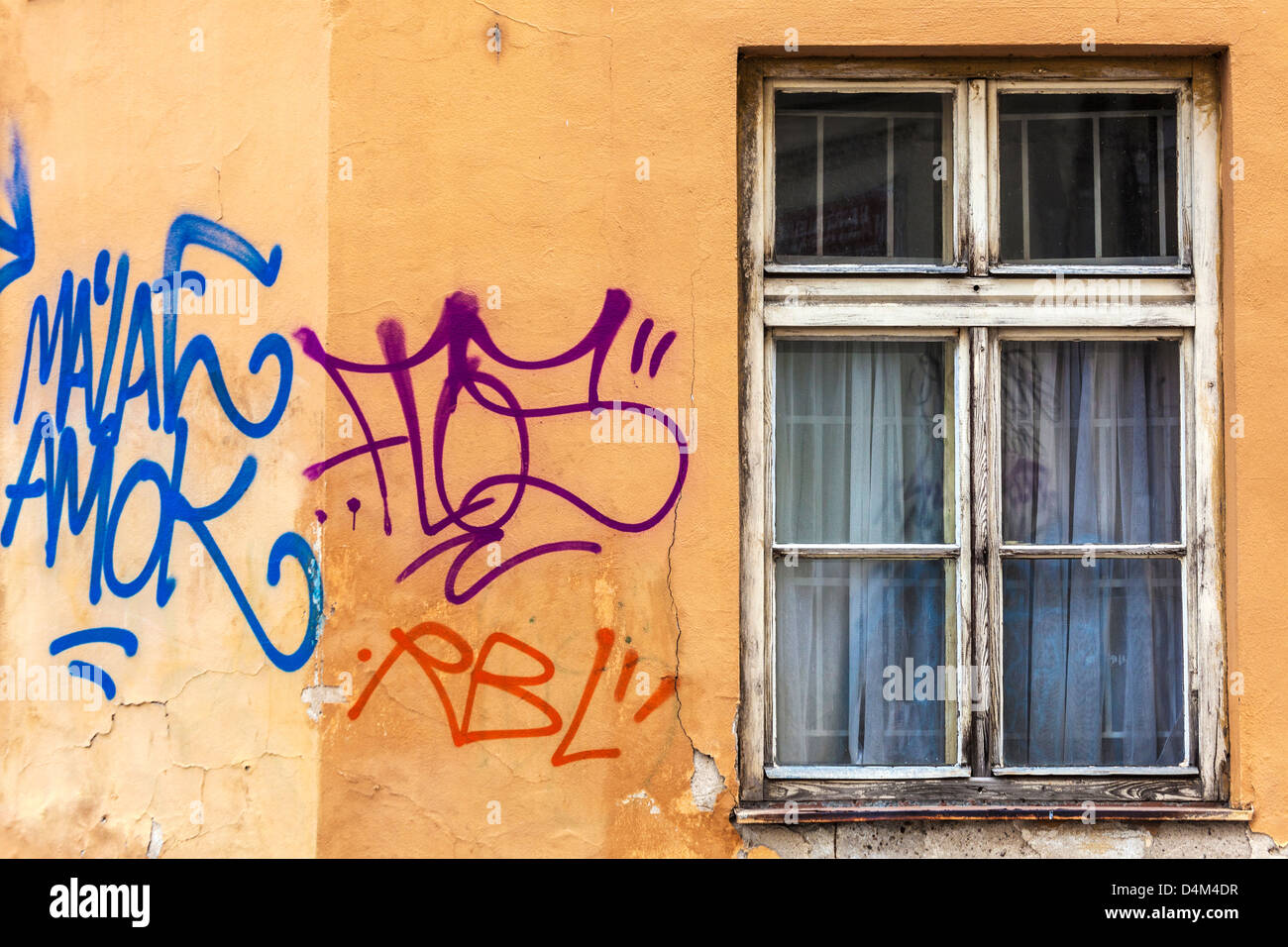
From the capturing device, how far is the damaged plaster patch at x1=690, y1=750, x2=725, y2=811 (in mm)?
3135

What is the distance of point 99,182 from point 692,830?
2.36 m

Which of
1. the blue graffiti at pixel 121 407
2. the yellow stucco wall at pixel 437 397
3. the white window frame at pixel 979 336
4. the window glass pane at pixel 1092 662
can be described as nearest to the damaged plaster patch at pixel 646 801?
the yellow stucco wall at pixel 437 397

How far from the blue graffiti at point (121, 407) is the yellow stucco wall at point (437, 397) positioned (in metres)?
0.03

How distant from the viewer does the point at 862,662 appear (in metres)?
3.26

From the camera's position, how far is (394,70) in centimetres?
322

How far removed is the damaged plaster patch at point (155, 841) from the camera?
3160 mm

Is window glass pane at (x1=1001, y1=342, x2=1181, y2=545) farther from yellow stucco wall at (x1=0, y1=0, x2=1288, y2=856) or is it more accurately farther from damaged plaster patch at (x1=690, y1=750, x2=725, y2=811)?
damaged plaster patch at (x1=690, y1=750, x2=725, y2=811)

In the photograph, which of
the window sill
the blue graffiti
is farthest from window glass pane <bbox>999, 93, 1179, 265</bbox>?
the blue graffiti

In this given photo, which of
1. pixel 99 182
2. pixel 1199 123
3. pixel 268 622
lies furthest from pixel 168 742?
pixel 1199 123

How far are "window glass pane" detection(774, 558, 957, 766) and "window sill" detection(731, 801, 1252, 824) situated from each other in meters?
0.16

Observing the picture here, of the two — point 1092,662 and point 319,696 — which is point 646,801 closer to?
point 319,696

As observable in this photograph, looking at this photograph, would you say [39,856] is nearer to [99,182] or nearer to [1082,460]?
[99,182]

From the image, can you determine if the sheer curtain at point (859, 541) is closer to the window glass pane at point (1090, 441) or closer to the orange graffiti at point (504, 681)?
the window glass pane at point (1090, 441)
